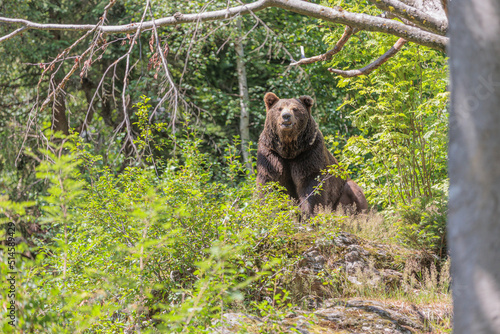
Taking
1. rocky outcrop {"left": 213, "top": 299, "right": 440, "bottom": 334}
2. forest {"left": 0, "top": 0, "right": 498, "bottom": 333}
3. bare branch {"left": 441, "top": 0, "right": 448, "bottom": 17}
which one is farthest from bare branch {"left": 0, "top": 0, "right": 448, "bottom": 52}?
rocky outcrop {"left": 213, "top": 299, "right": 440, "bottom": 334}

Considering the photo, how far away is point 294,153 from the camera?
7809mm

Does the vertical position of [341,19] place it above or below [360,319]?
above

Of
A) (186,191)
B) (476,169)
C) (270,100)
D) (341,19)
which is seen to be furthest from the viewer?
(270,100)

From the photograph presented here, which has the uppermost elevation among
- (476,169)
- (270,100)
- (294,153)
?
(476,169)

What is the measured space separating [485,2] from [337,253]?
439cm

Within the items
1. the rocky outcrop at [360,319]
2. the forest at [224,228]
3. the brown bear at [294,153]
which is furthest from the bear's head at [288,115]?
the rocky outcrop at [360,319]

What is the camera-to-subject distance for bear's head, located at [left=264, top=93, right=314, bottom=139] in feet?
25.2

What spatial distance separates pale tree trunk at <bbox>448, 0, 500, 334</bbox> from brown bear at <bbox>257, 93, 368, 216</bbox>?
222 inches

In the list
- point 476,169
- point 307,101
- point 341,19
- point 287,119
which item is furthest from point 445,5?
point 307,101

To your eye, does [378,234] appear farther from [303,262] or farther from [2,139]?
[2,139]

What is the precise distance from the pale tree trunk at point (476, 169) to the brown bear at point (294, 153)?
5.63 meters

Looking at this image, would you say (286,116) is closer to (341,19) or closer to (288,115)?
(288,115)

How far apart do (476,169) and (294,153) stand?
6.02m

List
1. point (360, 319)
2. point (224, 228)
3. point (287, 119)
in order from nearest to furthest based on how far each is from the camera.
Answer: point (224, 228) < point (360, 319) < point (287, 119)
